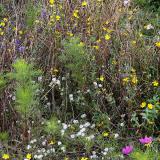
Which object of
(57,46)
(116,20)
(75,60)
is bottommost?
(75,60)

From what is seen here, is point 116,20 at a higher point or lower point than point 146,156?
higher

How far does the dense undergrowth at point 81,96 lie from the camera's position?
2.04m

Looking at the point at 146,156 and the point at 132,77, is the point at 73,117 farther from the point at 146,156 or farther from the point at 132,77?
the point at 146,156

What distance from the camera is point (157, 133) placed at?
7.16ft

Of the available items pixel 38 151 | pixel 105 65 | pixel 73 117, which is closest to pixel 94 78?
pixel 105 65

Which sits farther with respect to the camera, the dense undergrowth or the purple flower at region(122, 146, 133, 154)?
the dense undergrowth

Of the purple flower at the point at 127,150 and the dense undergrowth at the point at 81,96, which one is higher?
the dense undergrowth at the point at 81,96

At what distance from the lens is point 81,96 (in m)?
2.39

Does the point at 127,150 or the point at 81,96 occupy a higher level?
the point at 81,96

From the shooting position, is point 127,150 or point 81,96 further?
point 81,96

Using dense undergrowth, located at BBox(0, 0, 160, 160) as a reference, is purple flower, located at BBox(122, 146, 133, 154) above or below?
below

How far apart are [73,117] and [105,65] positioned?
1.95 ft

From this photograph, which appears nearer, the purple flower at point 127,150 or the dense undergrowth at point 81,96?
the purple flower at point 127,150

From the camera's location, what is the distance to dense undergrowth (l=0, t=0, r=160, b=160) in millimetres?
2039
